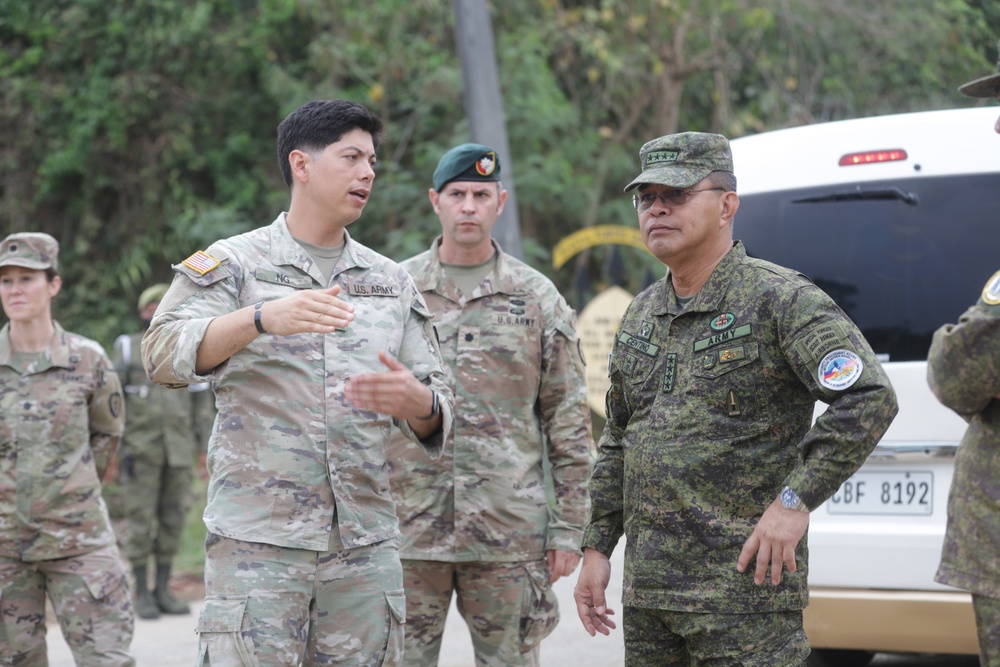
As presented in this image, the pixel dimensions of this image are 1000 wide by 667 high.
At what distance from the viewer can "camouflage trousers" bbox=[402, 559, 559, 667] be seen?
468 cm

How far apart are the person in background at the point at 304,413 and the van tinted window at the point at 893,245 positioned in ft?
5.92

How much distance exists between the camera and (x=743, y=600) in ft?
10.8

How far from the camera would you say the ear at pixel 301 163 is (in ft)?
12.8

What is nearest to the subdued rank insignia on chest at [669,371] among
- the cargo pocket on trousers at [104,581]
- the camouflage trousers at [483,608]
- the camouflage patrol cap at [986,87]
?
the camouflage patrol cap at [986,87]

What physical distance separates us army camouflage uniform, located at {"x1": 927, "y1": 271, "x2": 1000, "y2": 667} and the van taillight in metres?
1.66

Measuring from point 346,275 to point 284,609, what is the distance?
1.05m

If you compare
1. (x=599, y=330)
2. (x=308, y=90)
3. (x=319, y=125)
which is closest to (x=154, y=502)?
(x=599, y=330)

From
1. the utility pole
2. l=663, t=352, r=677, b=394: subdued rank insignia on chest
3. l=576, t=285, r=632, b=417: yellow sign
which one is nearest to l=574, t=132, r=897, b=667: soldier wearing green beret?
l=663, t=352, r=677, b=394: subdued rank insignia on chest

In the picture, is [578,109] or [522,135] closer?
[522,135]

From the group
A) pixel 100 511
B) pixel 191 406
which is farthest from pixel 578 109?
pixel 100 511

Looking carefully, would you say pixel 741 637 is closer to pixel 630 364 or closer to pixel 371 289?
pixel 630 364

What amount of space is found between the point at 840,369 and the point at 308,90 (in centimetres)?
1137

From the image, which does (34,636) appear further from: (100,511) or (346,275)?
(346,275)

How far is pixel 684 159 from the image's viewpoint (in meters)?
3.56
